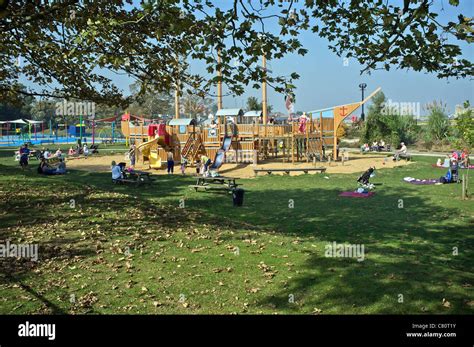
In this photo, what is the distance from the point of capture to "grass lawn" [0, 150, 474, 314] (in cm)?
660

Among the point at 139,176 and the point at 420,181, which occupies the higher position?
the point at 139,176

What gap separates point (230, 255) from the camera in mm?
9031

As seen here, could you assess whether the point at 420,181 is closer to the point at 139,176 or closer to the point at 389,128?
the point at 139,176

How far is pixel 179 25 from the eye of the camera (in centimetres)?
741

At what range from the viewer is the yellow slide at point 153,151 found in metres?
30.6

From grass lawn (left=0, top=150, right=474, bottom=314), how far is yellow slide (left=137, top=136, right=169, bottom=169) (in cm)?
1361

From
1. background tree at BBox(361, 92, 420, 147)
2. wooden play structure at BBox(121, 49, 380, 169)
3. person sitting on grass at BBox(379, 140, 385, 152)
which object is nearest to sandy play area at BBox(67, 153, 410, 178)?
wooden play structure at BBox(121, 49, 380, 169)

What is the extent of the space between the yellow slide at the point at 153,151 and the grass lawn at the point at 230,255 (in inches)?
536

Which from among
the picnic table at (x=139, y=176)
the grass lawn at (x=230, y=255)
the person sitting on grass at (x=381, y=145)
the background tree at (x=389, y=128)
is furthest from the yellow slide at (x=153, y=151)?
the background tree at (x=389, y=128)

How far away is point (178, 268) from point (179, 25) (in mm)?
4310

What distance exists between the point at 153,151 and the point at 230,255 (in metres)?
23.3

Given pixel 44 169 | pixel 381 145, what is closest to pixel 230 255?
pixel 44 169

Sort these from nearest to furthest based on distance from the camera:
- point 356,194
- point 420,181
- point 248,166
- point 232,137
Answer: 1. point 356,194
2. point 420,181
3. point 248,166
4. point 232,137

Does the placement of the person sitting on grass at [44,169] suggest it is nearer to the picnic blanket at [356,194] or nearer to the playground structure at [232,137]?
the playground structure at [232,137]
